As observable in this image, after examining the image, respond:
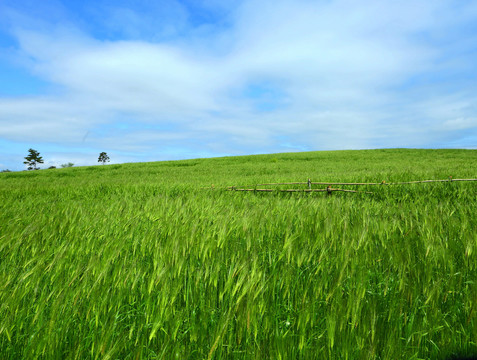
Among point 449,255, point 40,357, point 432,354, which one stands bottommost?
point 432,354

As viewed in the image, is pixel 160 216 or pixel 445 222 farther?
pixel 160 216

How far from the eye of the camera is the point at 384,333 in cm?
117

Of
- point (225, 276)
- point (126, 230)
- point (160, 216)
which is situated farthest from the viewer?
point (160, 216)

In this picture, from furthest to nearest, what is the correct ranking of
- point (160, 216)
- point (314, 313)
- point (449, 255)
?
point (160, 216) → point (449, 255) → point (314, 313)

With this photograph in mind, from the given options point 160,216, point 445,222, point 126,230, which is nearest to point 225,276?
point 126,230

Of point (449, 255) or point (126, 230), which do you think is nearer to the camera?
point (449, 255)

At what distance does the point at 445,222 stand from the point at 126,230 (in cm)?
333

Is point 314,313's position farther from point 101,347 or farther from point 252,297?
point 101,347

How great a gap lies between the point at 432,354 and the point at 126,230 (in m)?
2.51

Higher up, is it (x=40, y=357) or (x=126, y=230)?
(x=126, y=230)

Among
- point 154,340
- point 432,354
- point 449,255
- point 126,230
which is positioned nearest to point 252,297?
point 154,340

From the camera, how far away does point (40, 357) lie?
983mm

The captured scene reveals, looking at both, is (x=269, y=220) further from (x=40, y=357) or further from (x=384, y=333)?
(x=40, y=357)

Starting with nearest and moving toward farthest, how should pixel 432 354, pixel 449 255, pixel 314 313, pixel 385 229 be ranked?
pixel 432 354
pixel 314 313
pixel 449 255
pixel 385 229
